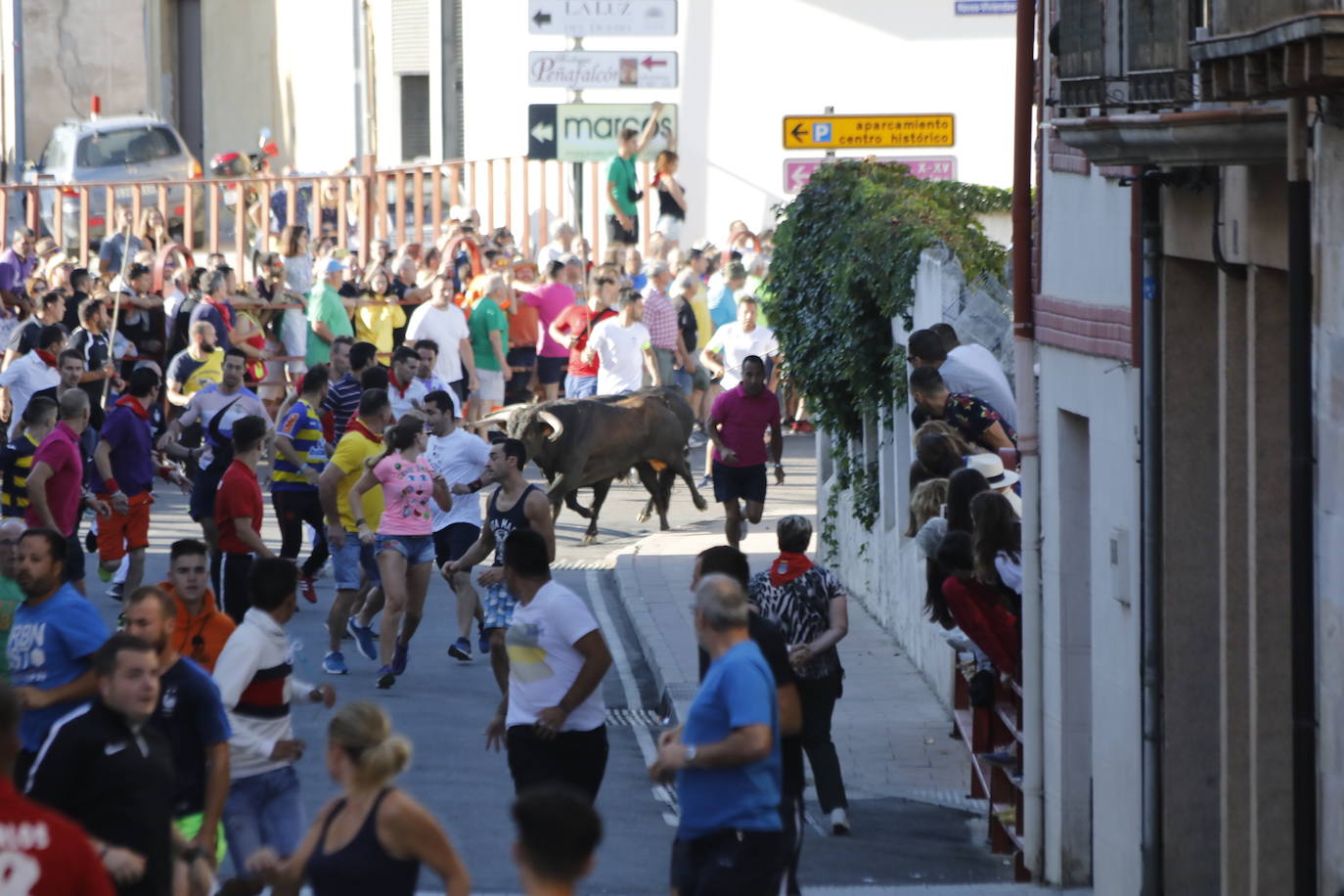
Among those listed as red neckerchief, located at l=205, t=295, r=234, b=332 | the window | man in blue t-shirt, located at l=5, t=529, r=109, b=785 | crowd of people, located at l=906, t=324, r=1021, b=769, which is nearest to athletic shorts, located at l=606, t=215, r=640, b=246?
red neckerchief, located at l=205, t=295, r=234, b=332

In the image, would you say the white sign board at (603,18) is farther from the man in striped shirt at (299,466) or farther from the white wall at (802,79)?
the man in striped shirt at (299,466)

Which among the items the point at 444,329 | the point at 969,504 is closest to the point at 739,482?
the point at 444,329

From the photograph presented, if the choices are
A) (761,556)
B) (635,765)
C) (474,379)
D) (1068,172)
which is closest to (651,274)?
(474,379)

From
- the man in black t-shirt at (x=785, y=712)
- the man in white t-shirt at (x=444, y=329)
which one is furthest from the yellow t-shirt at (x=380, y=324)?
the man in black t-shirt at (x=785, y=712)

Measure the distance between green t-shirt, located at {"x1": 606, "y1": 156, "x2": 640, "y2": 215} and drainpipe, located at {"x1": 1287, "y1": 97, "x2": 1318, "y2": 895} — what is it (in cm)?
2242

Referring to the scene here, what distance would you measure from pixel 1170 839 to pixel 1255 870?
776 millimetres

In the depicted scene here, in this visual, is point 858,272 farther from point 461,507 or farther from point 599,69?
point 599,69

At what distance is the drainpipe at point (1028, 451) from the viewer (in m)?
10.0

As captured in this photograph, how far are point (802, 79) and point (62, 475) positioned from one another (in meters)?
18.4

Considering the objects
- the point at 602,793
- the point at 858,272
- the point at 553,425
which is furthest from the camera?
the point at 553,425

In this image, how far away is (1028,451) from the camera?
1034 cm

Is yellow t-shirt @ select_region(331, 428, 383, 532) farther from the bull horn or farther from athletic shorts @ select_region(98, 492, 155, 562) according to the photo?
the bull horn

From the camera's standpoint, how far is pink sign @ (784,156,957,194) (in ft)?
58.9

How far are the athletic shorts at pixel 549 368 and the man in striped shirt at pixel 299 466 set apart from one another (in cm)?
868
